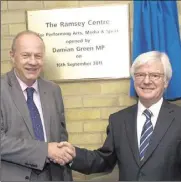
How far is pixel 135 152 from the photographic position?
2.12m

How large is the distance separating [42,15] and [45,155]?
112cm

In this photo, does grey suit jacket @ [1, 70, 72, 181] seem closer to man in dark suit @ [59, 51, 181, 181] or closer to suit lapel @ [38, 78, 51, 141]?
suit lapel @ [38, 78, 51, 141]

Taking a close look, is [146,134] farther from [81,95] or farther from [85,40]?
[85,40]

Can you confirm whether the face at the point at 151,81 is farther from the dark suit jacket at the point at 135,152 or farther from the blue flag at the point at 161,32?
the blue flag at the point at 161,32

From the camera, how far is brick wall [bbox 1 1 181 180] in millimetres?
2727

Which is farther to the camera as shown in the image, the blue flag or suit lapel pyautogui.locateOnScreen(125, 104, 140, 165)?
the blue flag

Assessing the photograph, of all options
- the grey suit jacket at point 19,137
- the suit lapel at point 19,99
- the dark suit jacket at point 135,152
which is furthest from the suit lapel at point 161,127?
the suit lapel at point 19,99

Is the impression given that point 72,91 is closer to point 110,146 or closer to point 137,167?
point 110,146

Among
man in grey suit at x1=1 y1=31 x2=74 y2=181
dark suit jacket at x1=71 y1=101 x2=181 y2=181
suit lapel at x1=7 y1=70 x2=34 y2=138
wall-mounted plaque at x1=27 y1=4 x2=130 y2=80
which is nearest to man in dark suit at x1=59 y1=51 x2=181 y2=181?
dark suit jacket at x1=71 y1=101 x2=181 y2=181

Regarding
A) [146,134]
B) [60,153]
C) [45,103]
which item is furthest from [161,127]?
[45,103]

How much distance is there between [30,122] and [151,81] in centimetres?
73

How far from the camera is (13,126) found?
2100 mm

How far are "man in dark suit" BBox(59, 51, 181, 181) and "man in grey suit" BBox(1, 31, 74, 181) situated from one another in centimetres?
13

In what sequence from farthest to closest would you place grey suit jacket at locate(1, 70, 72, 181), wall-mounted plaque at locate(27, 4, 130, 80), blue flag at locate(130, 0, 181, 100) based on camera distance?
wall-mounted plaque at locate(27, 4, 130, 80), blue flag at locate(130, 0, 181, 100), grey suit jacket at locate(1, 70, 72, 181)
